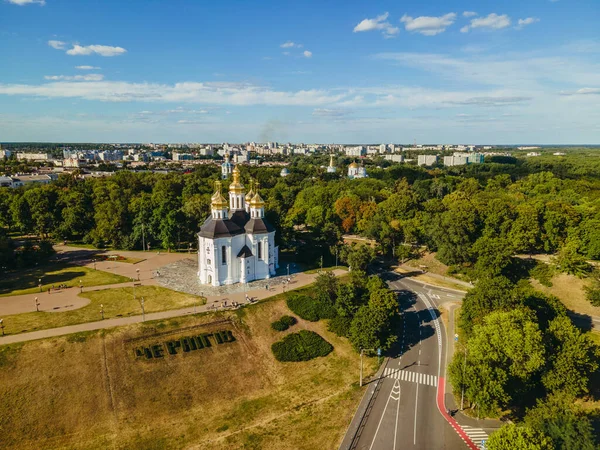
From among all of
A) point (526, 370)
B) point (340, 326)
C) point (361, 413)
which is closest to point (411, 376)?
point (361, 413)

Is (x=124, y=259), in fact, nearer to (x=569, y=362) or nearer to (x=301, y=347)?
(x=301, y=347)

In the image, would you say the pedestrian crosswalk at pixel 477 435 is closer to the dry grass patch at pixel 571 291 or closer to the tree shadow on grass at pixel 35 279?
the dry grass patch at pixel 571 291

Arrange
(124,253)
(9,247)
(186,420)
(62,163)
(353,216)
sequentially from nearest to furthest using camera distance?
(186,420)
(9,247)
(124,253)
(353,216)
(62,163)

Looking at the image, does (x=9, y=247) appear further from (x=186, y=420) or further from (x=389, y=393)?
(x=389, y=393)

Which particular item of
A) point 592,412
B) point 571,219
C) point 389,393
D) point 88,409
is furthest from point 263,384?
point 571,219

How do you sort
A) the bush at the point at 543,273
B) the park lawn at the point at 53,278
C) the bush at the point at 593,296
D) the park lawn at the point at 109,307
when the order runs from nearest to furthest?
the park lawn at the point at 109,307, the bush at the point at 593,296, the park lawn at the point at 53,278, the bush at the point at 543,273

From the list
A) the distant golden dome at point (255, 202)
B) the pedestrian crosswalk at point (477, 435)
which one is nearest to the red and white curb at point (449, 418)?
the pedestrian crosswalk at point (477, 435)
